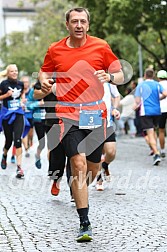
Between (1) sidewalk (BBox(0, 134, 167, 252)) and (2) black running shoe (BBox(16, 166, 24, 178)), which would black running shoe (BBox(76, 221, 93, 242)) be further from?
(2) black running shoe (BBox(16, 166, 24, 178))

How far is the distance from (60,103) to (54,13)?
139ft

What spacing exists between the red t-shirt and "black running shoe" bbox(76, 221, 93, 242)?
3.28ft

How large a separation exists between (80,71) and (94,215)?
188 cm

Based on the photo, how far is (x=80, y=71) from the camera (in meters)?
6.41

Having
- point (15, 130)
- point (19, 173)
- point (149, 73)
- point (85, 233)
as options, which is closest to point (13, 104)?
point (15, 130)

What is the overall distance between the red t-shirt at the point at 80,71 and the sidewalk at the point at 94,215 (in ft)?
3.81

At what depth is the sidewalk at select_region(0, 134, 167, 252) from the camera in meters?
5.96

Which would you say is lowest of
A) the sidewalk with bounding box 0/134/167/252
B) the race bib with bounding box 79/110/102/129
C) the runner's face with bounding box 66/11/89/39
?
the sidewalk with bounding box 0/134/167/252

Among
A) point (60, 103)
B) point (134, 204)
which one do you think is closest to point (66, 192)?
point (134, 204)

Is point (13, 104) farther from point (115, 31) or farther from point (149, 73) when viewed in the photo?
point (115, 31)

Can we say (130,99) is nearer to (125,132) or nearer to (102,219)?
(125,132)

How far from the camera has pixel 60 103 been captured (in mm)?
6535

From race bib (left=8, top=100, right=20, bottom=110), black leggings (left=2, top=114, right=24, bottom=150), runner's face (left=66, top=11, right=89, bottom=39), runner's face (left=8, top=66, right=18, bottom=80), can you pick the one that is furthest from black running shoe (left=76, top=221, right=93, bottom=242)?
race bib (left=8, top=100, right=20, bottom=110)

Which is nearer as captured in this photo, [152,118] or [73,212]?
[73,212]
